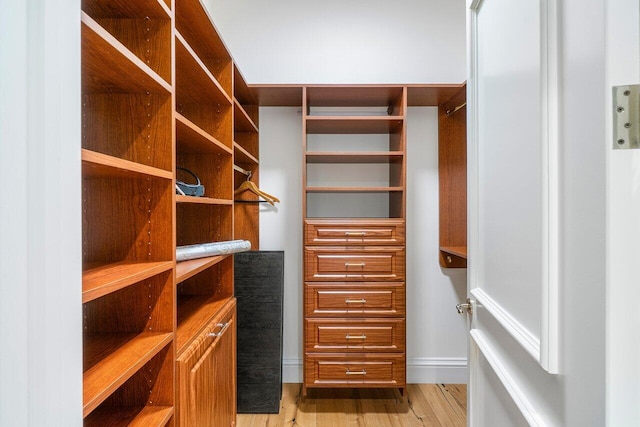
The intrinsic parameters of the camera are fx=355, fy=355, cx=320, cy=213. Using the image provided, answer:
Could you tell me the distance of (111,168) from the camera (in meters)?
0.80

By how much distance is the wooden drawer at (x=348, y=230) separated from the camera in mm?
2104

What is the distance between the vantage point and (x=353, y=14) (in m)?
2.50

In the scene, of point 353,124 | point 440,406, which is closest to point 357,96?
point 353,124

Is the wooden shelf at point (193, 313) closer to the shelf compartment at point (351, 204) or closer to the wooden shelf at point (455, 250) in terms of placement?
the shelf compartment at point (351, 204)

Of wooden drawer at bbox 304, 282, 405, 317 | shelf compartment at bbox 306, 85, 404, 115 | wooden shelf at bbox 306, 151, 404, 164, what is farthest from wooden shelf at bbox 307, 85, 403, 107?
A: wooden drawer at bbox 304, 282, 405, 317

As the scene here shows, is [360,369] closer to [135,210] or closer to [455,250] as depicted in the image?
[455,250]

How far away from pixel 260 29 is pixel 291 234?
146 cm

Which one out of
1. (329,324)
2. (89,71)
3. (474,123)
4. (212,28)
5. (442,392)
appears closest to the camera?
(89,71)

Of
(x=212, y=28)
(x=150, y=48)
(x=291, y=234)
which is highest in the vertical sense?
(x=212, y=28)

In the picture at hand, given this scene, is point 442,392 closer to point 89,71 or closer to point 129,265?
point 129,265

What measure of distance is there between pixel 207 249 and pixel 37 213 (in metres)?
0.93

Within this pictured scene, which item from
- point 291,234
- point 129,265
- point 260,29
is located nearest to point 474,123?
point 129,265

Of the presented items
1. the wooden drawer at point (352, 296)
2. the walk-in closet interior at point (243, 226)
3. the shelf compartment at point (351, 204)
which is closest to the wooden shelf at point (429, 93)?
the walk-in closet interior at point (243, 226)

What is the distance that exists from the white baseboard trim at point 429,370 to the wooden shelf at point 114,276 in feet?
5.87
